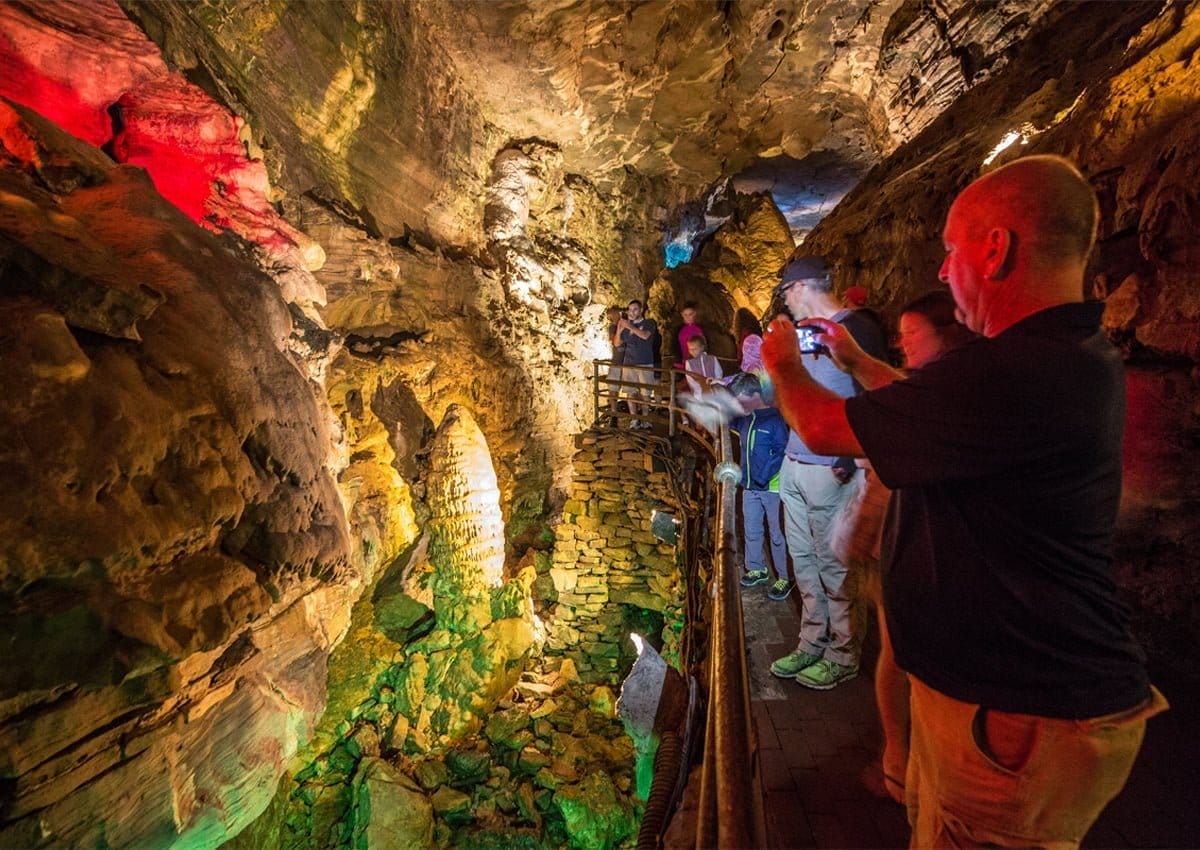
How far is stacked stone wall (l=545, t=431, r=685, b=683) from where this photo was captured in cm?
770

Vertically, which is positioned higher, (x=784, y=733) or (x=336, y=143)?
(x=336, y=143)

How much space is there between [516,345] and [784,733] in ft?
26.5

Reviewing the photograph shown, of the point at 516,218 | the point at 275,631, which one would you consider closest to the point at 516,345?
the point at 516,218

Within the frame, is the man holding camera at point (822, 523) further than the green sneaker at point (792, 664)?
No

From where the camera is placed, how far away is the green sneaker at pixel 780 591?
13.6 ft

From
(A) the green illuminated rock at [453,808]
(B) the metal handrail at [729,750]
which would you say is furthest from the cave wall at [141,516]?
(A) the green illuminated rock at [453,808]

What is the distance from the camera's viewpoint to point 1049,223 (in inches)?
46.4

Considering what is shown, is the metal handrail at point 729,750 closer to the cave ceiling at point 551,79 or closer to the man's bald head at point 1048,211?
the man's bald head at point 1048,211

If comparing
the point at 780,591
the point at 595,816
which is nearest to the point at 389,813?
the point at 595,816

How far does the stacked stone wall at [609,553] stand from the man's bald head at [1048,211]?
6.40 metres

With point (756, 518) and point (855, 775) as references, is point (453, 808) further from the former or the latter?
point (855, 775)

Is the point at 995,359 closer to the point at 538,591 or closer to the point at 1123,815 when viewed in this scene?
the point at 1123,815

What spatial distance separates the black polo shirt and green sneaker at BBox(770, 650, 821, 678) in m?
1.98

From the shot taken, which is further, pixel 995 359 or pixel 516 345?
pixel 516 345
